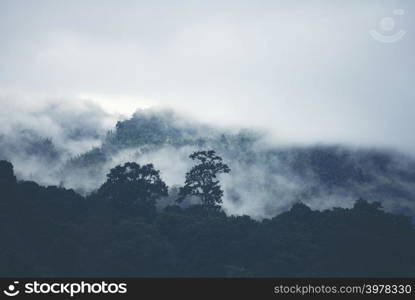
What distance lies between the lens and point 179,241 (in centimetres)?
7262

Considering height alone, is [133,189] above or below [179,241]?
above

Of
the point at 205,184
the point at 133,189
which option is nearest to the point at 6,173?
the point at 133,189

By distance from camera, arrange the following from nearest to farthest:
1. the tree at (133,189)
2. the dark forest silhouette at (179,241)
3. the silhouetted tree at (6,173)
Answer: the dark forest silhouette at (179,241) → the silhouetted tree at (6,173) → the tree at (133,189)

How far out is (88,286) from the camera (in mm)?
33281

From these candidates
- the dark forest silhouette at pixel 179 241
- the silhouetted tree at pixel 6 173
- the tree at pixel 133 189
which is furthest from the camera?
the tree at pixel 133 189

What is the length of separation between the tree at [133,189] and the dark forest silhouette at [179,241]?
479mm

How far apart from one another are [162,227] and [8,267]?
19.9 metres

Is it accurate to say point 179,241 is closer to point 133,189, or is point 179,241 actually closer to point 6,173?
point 133,189

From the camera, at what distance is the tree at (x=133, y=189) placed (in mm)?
79375

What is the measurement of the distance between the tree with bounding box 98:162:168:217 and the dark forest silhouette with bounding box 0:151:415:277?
48cm

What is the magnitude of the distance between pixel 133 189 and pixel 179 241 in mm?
10679

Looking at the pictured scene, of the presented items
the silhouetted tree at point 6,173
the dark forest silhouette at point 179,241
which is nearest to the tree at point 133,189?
the dark forest silhouette at point 179,241

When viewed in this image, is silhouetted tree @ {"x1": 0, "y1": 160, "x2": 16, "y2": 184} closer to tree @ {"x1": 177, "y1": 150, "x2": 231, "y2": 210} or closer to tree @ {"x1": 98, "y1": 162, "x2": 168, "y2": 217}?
tree @ {"x1": 98, "y1": 162, "x2": 168, "y2": 217}

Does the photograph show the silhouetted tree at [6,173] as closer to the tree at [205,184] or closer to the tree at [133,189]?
the tree at [133,189]
